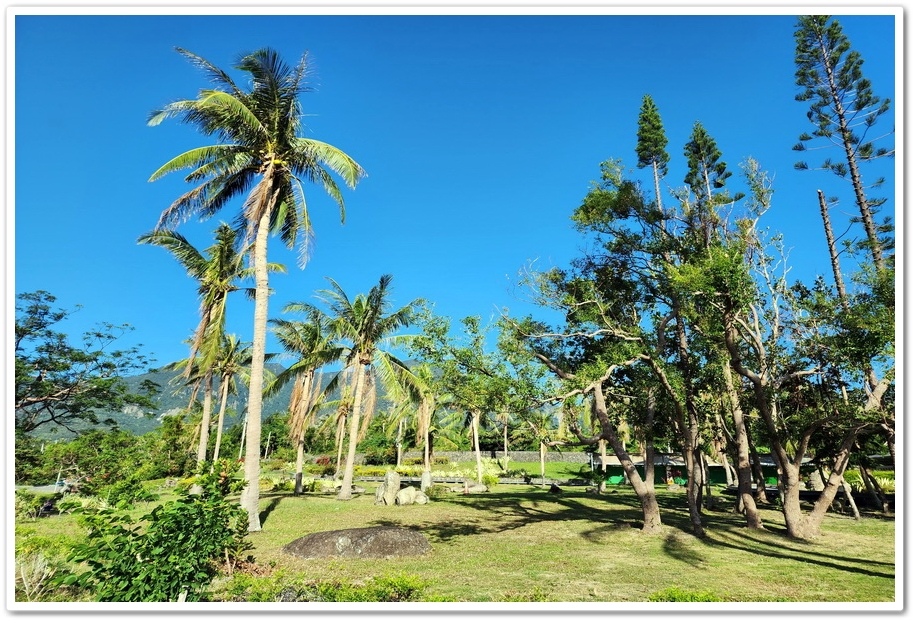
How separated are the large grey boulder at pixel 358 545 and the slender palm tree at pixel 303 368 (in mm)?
10842

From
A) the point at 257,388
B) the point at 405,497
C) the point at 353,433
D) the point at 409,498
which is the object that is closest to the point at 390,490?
the point at 405,497

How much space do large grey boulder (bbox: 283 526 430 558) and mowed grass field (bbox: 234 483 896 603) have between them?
29 cm

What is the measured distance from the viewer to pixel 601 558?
9109 millimetres

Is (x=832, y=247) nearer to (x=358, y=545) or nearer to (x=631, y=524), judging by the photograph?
(x=631, y=524)

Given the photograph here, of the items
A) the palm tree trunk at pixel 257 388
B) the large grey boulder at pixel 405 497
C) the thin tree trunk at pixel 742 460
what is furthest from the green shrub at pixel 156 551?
the large grey boulder at pixel 405 497

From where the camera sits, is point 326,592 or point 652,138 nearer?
point 326,592

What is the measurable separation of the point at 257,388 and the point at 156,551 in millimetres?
6922

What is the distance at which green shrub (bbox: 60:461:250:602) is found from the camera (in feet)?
16.3

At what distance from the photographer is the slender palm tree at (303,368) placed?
19.9 meters

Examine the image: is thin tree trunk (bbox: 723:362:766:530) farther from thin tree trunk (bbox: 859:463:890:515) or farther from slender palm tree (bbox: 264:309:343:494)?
slender palm tree (bbox: 264:309:343:494)

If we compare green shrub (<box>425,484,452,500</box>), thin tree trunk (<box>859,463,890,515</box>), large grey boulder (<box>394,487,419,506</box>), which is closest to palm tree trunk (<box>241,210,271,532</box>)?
large grey boulder (<box>394,487,419,506</box>)

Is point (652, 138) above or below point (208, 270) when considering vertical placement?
above
